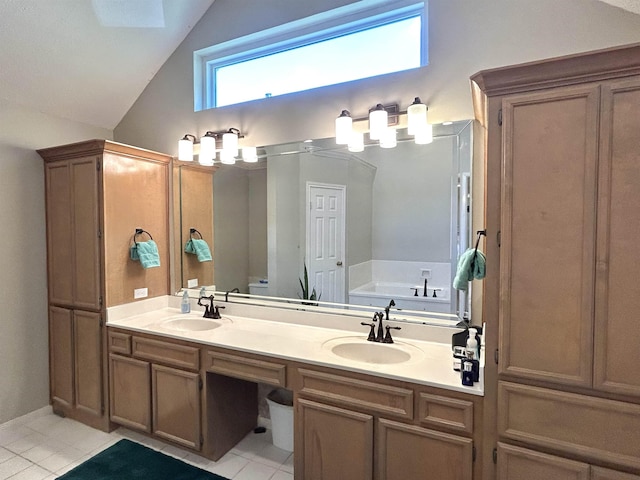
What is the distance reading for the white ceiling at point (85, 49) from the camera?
7.20 feet

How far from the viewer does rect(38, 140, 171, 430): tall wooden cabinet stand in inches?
95.6

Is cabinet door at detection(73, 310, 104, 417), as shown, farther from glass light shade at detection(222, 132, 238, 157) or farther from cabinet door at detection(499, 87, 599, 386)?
cabinet door at detection(499, 87, 599, 386)

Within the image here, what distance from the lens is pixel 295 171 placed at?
2410 mm

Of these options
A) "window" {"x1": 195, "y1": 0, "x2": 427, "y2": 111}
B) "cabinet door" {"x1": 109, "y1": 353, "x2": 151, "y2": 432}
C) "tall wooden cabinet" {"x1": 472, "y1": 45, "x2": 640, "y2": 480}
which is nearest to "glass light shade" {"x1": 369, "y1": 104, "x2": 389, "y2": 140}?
"window" {"x1": 195, "y1": 0, "x2": 427, "y2": 111}

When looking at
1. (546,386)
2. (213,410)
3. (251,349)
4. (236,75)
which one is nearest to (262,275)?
(251,349)

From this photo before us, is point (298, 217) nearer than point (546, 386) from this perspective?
No

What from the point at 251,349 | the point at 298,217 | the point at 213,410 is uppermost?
the point at 298,217

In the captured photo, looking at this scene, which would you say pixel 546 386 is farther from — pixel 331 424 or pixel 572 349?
pixel 331 424

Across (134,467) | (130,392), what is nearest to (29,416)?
(130,392)

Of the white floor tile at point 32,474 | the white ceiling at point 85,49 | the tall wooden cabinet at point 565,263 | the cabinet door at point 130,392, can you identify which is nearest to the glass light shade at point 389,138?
the tall wooden cabinet at point 565,263

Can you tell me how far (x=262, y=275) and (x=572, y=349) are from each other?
73.8 inches

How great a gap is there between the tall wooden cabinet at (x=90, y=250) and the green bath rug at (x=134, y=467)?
327mm

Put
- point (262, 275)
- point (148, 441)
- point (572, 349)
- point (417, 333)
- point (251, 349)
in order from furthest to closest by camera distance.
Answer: point (262, 275)
point (148, 441)
point (417, 333)
point (251, 349)
point (572, 349)

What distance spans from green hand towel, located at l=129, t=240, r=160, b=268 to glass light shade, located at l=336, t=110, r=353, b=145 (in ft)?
5.39
